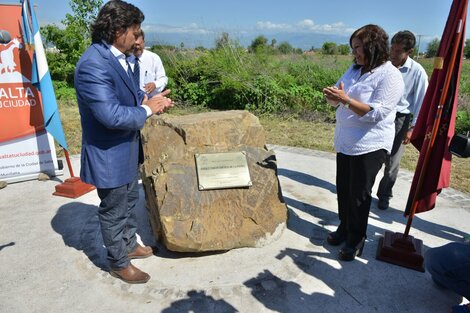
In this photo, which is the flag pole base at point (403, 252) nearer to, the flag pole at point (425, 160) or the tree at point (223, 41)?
the flag pole at point (425, 160)

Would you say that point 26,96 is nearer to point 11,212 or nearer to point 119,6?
point 11,212

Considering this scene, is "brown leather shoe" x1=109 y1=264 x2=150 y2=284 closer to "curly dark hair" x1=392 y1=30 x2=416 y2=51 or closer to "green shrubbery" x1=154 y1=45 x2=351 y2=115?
"curly dark hair" x1=392 y1=30 x2=416 y2=51

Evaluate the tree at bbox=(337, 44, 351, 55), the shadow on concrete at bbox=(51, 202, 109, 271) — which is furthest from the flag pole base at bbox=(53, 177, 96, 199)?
the tree at bbox=(337, 44, 351, 55)

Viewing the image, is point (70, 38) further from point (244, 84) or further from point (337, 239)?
point (337, 239)

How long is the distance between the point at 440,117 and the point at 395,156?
4.40 feet

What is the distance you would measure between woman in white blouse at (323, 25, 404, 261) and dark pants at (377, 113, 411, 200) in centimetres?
105

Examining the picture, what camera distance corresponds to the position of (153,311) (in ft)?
8.25

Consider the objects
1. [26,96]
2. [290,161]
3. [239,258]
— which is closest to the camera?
[239,258]

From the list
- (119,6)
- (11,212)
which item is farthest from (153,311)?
(11,212)

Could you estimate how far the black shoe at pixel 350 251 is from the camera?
3.09 m

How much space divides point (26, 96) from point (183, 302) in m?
3.82

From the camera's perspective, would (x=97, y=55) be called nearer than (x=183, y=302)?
Yes

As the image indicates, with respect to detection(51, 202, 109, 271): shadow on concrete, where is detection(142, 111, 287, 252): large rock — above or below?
above

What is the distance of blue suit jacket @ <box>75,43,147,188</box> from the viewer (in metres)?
2.30
